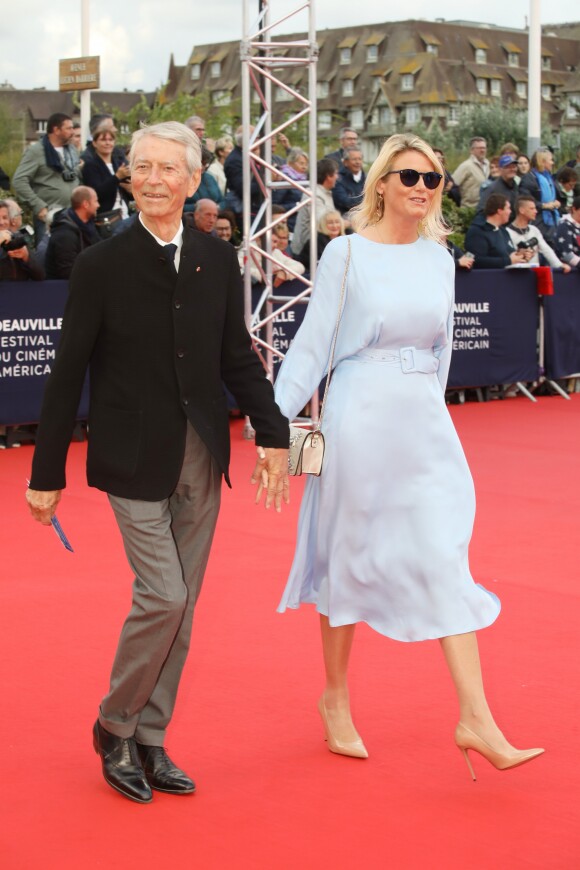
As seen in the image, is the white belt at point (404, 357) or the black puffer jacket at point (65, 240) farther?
the black puffer jacket at point (65, 240)

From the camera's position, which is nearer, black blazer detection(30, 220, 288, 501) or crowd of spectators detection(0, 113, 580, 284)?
black blazer detection(30, 220, 288, 501)

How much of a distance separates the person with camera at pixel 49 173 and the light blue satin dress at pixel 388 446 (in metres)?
8.99

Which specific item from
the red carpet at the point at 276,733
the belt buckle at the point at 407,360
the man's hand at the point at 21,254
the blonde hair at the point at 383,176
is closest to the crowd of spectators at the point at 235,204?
the man's hand at the point at 21,254

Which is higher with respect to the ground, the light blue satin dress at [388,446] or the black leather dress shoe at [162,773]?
the light blue satin dress at [388,446]

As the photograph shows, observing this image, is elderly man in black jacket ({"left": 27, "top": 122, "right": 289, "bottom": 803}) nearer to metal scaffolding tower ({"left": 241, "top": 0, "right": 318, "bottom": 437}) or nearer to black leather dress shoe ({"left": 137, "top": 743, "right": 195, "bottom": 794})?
black leather dress shoe ({"left": 137, "top": 743, "right": 195, "bottom": 794})

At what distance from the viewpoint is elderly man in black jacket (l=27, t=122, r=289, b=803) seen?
3973 mm

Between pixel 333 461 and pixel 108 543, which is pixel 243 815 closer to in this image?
pixel 333 461

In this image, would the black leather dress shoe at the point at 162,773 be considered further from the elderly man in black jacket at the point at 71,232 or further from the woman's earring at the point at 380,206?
the elderly man in black jacket at the point at 71,232

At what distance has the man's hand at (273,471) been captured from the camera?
4250 mm

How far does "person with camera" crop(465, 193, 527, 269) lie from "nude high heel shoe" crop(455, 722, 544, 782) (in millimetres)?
11381

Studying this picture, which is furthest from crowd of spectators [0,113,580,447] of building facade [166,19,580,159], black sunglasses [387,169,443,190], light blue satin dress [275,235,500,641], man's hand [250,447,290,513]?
building facade [166,19,580,159]

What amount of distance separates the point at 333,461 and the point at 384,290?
0.57 metres

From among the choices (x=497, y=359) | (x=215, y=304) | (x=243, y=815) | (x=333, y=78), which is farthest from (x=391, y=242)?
(x=333, y=78)

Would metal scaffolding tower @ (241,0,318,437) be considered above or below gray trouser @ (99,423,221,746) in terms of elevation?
above
